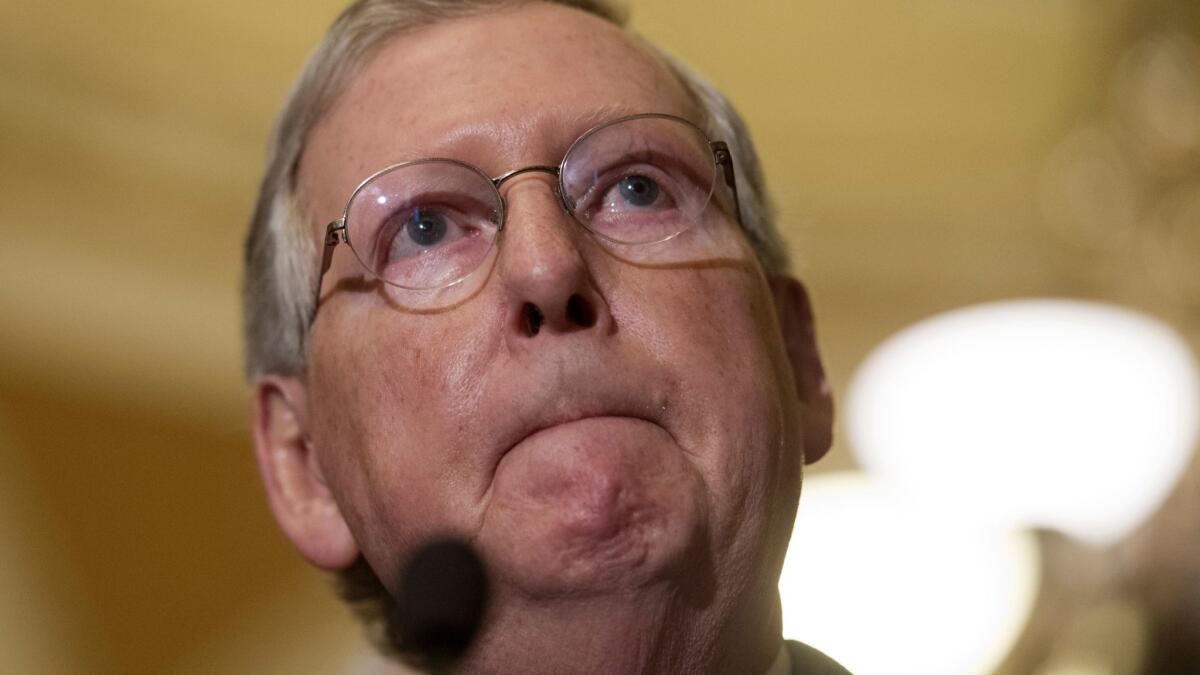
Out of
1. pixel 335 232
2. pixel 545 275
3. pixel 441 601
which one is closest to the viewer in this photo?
pixel 441 601

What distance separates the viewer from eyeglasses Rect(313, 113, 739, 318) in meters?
1.22

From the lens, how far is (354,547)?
1.37 m

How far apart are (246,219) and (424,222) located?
8.53ft

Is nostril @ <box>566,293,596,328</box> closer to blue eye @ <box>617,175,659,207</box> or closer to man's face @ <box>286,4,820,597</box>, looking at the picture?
man's face @ <box>286,4,820,597</box>

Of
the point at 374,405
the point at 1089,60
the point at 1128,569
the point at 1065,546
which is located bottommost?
the point at 1065,546

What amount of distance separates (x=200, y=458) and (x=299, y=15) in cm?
133

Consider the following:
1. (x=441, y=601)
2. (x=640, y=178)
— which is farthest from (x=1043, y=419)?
(x=441, y=601)

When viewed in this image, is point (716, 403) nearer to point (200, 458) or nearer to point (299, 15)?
point (200, 458)

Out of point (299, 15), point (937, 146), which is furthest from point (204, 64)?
point (937, 146)

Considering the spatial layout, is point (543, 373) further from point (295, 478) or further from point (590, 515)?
point (295, 478)

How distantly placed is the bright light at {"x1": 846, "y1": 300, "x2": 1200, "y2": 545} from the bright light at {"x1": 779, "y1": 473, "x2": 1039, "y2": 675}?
13 cm

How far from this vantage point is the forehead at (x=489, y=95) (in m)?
1.25

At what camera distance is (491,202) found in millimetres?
1218

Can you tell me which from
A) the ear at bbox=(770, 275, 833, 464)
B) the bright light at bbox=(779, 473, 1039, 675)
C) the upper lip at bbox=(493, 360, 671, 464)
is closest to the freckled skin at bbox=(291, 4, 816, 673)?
the upper lip at bbox=(493, 360, 671, 464)
